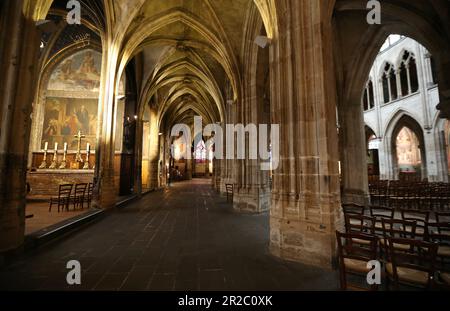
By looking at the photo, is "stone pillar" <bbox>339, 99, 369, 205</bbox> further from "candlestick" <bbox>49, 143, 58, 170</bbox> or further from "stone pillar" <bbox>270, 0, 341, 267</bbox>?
"candlestick" <bbox>49, 143, 58, 170</bbox>

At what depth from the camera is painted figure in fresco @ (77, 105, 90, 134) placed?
12.4 metres

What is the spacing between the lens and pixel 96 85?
41.7 ft

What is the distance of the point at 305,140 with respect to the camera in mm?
3961

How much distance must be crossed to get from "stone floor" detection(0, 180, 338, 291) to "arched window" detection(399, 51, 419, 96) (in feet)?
68.2

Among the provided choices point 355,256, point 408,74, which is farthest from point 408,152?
point 355,256

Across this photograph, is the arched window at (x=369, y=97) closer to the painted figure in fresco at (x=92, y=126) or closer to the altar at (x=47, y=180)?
the painted figure in fresco at (x=92, y=126)

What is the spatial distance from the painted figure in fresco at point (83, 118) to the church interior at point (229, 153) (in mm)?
82

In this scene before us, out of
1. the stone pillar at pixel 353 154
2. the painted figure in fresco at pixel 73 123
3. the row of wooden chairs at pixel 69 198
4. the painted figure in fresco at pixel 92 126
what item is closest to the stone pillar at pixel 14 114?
the row of wooden chairs at pixel 69 198

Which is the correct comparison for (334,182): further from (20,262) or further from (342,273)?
(20,262)

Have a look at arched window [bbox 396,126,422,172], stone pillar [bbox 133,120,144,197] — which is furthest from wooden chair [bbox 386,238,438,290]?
arched window [bbox 396,126,422,172]

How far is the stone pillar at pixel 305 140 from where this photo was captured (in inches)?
143

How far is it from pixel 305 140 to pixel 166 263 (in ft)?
10.9

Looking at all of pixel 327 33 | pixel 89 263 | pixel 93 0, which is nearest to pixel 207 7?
pixel 93 0
